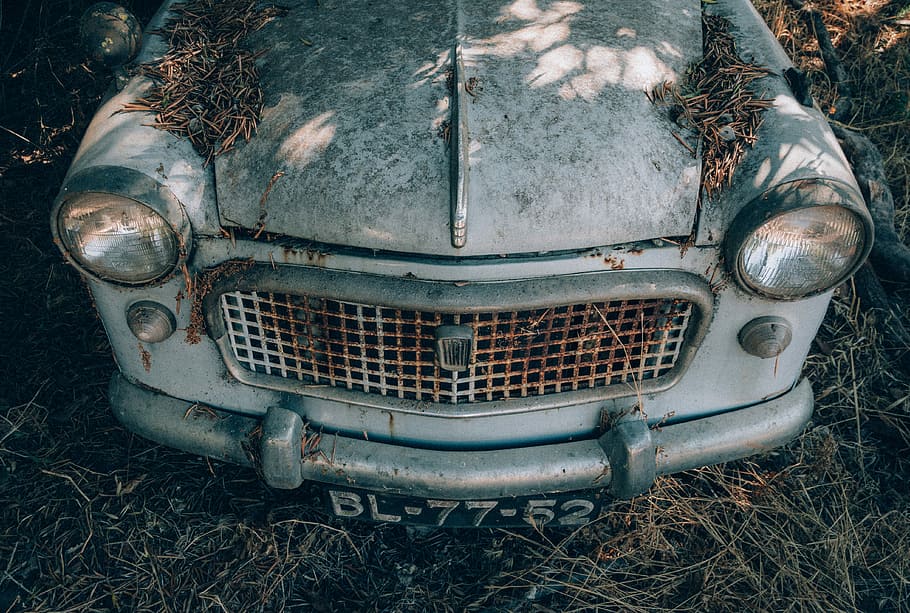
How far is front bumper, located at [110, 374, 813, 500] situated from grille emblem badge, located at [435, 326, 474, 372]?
34 cm

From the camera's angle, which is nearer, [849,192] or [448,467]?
[849,192]

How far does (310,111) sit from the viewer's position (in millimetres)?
2098

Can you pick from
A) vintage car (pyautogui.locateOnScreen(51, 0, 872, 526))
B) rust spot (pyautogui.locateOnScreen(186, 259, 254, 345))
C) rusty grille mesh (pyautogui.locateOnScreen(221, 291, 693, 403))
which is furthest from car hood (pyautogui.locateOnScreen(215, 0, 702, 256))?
rusty grille mesh (pyautogui.locateOnScreen(221, 291, 693, 403))

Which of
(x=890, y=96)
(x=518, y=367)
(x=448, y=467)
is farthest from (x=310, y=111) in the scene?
(x=890, y=96)

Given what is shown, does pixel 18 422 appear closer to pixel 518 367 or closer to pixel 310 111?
pixel 310 111

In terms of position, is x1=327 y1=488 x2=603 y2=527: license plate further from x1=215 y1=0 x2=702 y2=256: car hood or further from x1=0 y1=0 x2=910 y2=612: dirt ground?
x1=215 y1=0 x2=702 y2=256: car hood


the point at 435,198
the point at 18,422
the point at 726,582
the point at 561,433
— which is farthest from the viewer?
the point at 18,422

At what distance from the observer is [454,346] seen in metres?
1.94

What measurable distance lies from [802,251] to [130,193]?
5.83 ft

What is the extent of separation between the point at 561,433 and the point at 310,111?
1211mm

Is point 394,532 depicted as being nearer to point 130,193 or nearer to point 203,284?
point 203,284

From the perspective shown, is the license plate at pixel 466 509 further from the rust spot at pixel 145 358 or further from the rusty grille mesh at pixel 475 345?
the rust spot at pixel 145 358

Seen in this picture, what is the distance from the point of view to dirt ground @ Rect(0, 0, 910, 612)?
8.18 ft

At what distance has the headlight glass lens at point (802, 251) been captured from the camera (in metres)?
1.93
